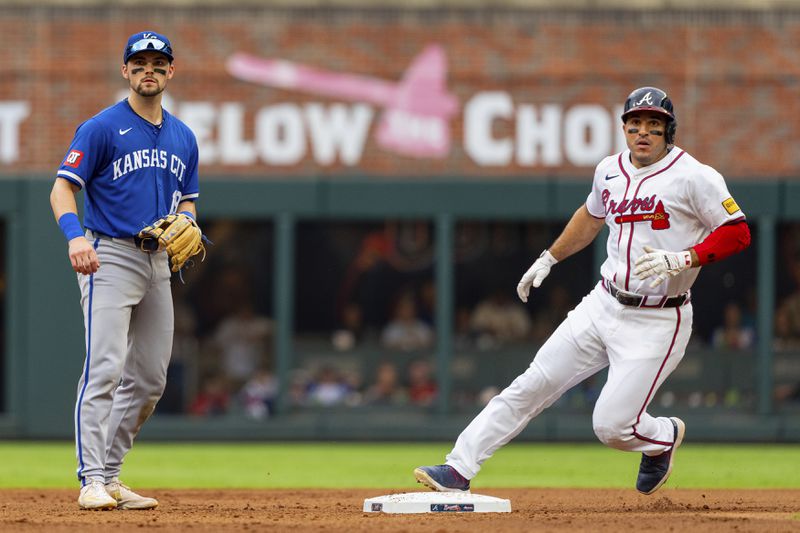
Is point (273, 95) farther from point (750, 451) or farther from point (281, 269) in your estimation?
point (750, 451)

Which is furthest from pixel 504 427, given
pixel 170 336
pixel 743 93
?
pixel 743 93

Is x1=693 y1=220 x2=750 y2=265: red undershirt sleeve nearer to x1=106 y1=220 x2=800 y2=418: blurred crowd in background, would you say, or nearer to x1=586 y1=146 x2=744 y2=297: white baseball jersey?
x1=586 y1=146 x2=744 y2=297: white baseball jersey

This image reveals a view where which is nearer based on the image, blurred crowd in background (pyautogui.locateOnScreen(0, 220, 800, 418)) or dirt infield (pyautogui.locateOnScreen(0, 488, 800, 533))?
dirt infield (pyautogui.locateOnScreen(0, 488, 800, 533))

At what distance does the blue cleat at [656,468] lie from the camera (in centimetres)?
688

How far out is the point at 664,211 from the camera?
655cm

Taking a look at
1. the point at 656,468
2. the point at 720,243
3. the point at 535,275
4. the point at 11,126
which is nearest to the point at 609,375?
the point at 656,468

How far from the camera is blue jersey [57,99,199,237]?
6629 mm

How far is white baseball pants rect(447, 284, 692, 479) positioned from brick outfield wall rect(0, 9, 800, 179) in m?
7.29

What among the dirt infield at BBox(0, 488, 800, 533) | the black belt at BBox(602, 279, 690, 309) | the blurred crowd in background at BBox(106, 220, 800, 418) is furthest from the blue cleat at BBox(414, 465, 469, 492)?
the blurred crowd in background at BBox(106, 220, 800, 418)

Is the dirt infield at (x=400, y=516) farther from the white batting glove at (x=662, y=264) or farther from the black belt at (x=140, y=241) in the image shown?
the black belt at (x=140, y=241)

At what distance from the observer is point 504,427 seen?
6.69m

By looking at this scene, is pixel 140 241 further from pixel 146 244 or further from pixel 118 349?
pixel 118 349

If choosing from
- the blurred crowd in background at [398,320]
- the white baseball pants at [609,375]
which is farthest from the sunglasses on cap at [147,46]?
the blurred crowd in background at [398,320]

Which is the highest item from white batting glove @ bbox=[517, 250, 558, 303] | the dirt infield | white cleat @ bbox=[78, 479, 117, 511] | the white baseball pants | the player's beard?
the player's beard
